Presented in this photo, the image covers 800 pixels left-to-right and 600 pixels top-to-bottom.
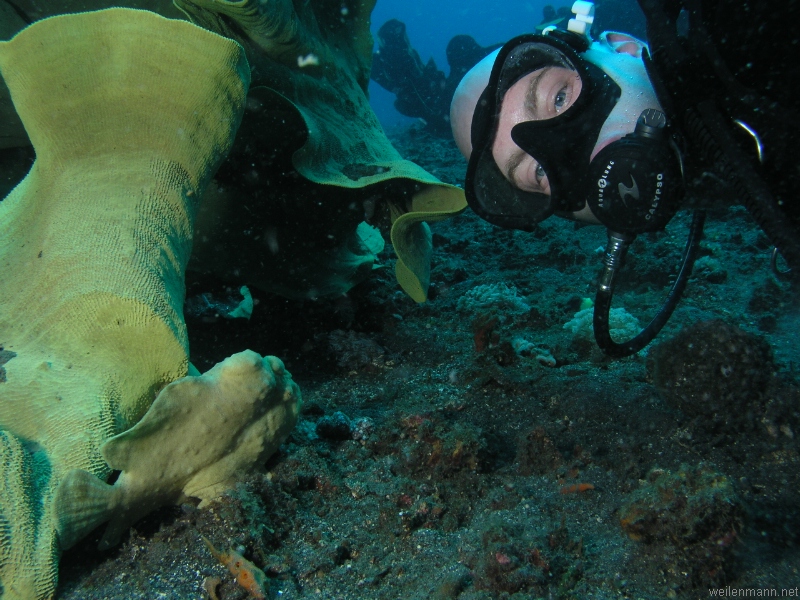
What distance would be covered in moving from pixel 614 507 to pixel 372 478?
123cm

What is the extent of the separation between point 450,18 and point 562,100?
5363 inches

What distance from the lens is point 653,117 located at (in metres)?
2.03

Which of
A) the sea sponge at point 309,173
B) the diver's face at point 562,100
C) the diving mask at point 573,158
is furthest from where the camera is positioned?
the sea sponge at point 309,173

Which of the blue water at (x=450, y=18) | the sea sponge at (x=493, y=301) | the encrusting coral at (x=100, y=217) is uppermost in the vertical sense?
the blue water at (x=450, y=18)

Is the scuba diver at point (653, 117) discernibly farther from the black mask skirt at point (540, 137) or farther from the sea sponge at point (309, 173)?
the sea sponge at point (309, 173)

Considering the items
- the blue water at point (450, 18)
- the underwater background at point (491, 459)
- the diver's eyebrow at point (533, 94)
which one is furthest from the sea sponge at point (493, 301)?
the blue water at point (450, 18)

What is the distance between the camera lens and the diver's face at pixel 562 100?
227cm

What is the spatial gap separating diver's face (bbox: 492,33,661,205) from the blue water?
85092mm

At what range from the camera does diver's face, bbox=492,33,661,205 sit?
2266mm

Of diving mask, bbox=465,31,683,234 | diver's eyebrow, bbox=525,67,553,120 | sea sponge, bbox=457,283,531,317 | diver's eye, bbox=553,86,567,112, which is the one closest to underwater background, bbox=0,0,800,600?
sea sponge, bbox=457,283,531,317

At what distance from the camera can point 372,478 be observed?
7.68 feet

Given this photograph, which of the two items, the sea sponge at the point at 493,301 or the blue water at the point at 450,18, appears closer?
the sea sponge at the point at 493,301

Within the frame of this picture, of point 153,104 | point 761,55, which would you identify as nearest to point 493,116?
point 761,55

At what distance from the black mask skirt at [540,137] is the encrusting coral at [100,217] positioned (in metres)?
1.48
